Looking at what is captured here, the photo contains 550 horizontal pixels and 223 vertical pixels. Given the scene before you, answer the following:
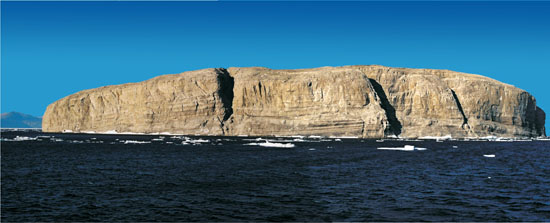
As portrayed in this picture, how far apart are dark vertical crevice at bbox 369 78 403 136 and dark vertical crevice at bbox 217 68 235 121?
43280 millimetres

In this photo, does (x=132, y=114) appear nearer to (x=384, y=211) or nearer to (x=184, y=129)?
(x=184, y=129)

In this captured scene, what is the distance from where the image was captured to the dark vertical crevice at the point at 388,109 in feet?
417

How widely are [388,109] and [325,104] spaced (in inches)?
759

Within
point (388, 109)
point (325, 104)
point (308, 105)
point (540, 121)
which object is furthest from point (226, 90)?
point (540, 121)

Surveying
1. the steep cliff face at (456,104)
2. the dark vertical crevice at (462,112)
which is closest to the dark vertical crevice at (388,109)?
the steep cliff face at (456,104)

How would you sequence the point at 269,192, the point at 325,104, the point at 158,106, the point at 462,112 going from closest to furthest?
the point at 269,192 → the point at 325,104 → the point at 462,112 → the point at 158,106

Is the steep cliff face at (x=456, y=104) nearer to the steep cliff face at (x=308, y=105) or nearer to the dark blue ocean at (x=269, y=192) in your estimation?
the steep cliff face at (x=308, y=105)

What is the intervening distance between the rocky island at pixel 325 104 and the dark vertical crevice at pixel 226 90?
32 centimetres

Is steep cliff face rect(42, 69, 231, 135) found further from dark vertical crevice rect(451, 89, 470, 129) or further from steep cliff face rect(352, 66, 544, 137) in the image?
dark vertical crevice rect(451, 89, 470, 129)

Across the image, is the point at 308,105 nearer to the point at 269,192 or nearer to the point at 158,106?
the point at 158,106

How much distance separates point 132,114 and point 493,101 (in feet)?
357

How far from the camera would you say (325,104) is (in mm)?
127562

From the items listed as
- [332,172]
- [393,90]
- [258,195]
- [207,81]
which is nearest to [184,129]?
[207,81]

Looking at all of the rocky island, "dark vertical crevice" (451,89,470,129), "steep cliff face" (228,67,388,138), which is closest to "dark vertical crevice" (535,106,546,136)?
the rocky island
